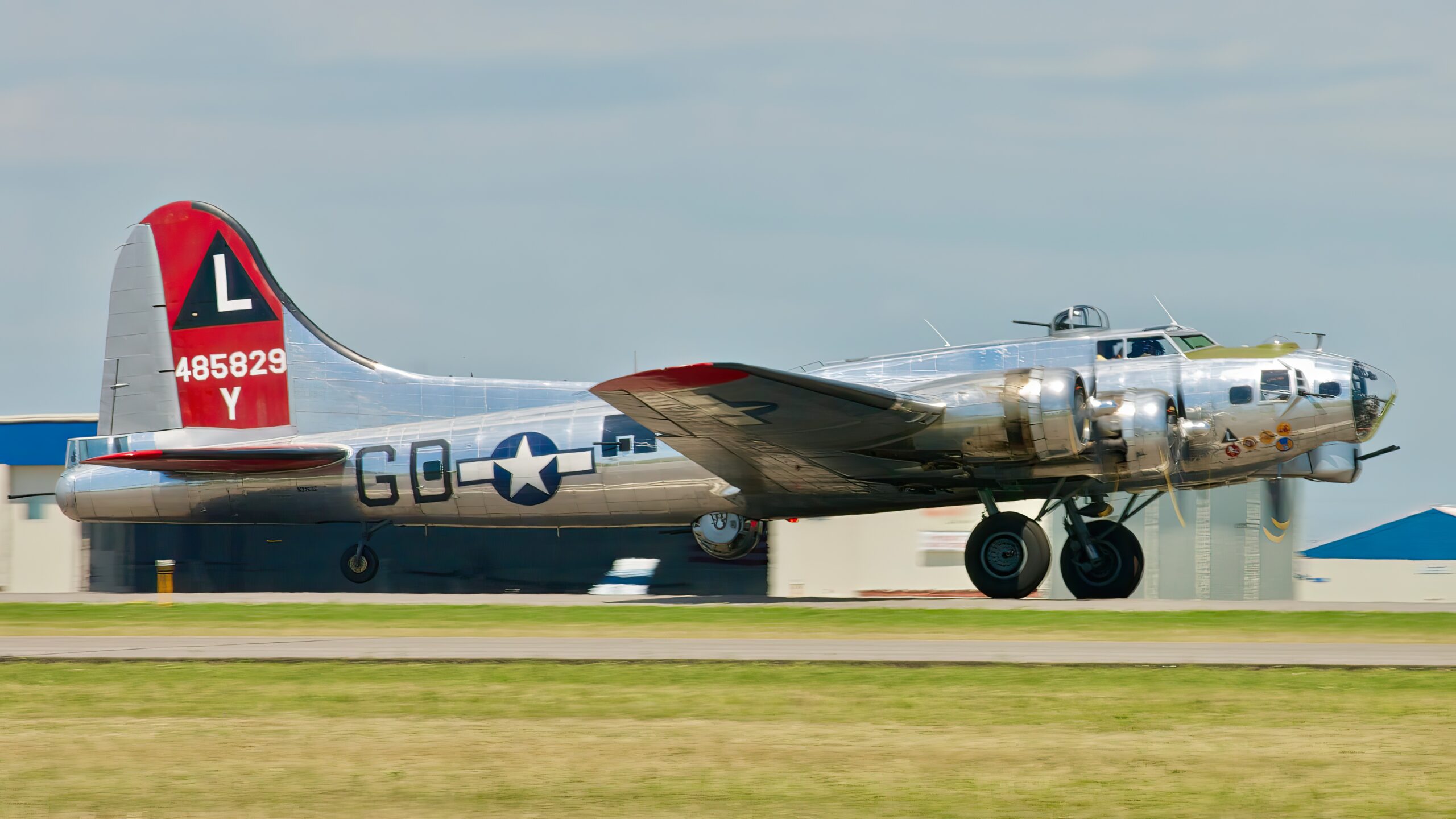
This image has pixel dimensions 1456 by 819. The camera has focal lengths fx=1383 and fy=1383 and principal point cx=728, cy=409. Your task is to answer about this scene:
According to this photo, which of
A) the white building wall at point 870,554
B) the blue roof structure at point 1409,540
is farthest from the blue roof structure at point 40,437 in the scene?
the blue roof structure at point 1409,540

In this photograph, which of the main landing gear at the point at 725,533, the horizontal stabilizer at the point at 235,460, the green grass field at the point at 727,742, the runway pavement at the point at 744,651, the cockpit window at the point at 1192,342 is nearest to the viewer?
the green grass field at the point at 727,742

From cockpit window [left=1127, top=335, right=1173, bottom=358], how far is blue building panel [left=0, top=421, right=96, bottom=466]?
25017mm

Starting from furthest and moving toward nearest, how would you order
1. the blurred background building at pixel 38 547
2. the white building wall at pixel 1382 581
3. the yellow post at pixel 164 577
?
the blurred background building at pixel 38 547 < the white building wall at pixel 1382 581 < the yellow post at pixel 164 577

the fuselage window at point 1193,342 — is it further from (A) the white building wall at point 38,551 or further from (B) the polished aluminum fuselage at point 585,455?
(A) the white building wall at point 38,551

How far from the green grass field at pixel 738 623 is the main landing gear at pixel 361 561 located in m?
4.34

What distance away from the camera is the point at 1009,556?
20.0 m

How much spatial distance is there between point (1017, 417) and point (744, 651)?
702 cm

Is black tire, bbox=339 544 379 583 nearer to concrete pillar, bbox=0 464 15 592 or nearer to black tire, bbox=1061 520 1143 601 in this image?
concrete pillar, bbox=0 464 15 592

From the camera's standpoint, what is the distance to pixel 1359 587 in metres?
27.7

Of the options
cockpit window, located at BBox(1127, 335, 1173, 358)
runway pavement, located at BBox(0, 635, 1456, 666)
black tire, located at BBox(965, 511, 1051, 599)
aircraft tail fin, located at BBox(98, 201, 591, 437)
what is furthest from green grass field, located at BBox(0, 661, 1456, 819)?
aircraft tail fin, located at BBox(98, 201, 591, 437)

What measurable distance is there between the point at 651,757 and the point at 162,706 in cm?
408

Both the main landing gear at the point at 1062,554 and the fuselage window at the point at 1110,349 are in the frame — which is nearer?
the main landing gear at the point at 1062,554

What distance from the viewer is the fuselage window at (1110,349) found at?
2069 cm

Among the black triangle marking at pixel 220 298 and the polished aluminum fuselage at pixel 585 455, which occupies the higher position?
the black triangle marking at pixel 220 298
